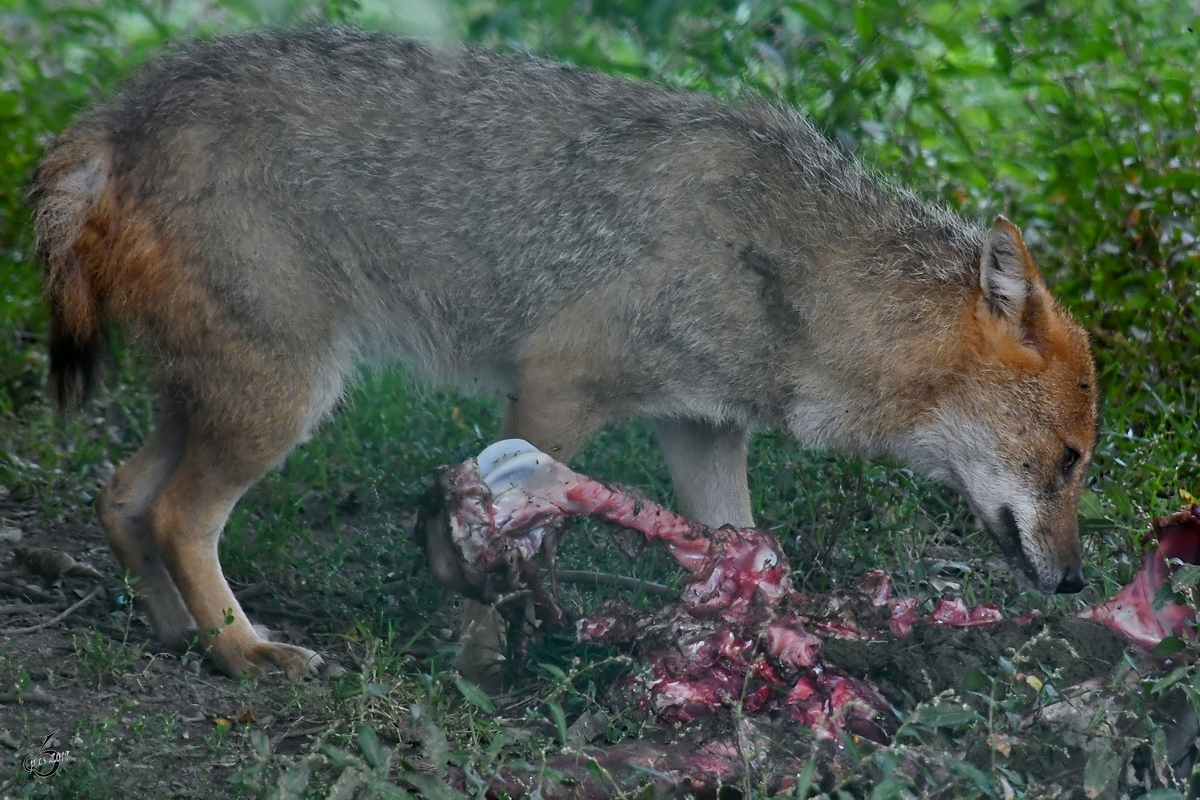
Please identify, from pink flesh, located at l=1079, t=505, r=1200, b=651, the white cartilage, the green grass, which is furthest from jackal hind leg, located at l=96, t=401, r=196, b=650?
pink flesh, located at l=1079, t=505, r=1200, b=651

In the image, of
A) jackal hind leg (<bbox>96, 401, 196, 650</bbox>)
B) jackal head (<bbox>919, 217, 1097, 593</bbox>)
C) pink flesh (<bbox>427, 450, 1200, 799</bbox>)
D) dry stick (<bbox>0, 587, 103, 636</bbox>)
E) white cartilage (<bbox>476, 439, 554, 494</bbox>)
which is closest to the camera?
pink flesh (<bbox>427, 450, 1200, 799</bbox>)

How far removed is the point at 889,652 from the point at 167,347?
8.58 ft

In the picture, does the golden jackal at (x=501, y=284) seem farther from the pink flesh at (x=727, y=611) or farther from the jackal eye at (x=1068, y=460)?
A: the pink flesh at (x=727, y=611)

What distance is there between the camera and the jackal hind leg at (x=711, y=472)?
518 centimetres

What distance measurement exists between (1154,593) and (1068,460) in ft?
3.87

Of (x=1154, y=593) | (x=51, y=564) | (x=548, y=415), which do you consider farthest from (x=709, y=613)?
(x=51, y=564)

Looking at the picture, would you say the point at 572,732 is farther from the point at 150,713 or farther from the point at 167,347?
the point at 167,347

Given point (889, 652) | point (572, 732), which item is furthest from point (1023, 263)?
point (572, 732)

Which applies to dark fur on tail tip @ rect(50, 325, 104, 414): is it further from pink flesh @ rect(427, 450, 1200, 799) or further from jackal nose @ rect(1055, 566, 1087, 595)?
jackal nose @ rect(1055, 566, 1087, 595)

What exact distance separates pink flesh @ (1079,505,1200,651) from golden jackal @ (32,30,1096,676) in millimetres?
890

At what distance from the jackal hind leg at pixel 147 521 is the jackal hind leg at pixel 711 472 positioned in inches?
77.0

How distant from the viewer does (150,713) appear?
3.79 meters

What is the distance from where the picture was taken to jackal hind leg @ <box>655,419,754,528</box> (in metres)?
5.18

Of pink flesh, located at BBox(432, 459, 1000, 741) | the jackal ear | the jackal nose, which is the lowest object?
the jackal nose
